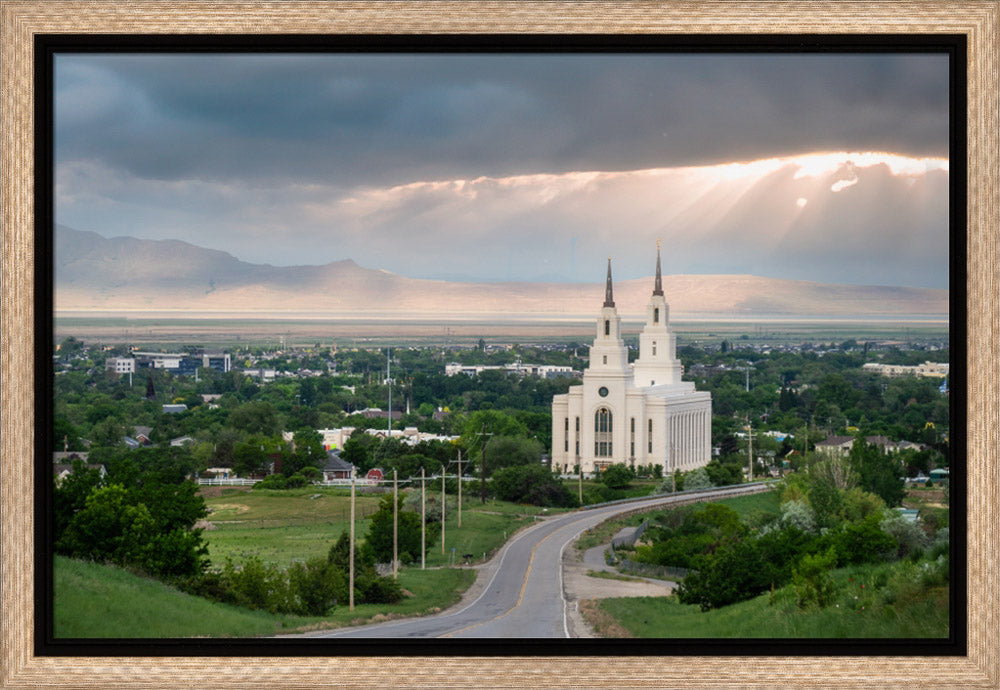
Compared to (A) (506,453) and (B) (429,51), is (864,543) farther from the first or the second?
(B) (429,51)

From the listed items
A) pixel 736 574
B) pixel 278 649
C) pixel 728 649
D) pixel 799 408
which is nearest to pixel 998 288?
pixel 728 649

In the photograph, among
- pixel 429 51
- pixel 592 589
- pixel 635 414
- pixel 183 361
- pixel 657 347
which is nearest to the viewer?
pixel 429 51

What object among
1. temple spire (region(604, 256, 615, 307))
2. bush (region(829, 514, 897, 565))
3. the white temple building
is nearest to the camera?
bush (region(829, 514, 897, 565))

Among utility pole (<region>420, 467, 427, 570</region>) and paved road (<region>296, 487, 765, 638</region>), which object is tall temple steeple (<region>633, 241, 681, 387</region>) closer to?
paved road (<region>296, 487, 765, 638</region>)

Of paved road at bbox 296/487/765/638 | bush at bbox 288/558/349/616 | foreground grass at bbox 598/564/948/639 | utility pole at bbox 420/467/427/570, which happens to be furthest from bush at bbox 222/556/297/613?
foreground grass at bbox 598/564/948/639

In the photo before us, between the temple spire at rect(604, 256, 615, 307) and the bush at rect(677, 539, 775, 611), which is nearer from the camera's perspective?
the bush at rect(677, 539, 775, 611)

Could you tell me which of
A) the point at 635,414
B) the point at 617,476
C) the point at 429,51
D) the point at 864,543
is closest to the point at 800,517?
the point at 864,543

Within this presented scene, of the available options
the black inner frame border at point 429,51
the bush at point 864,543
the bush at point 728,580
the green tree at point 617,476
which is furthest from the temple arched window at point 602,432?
the black inner frame border at point 429,51

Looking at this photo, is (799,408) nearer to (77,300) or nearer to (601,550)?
(601,550)

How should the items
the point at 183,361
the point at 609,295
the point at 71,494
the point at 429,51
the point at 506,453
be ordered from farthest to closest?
the point at 506,453
the point at 609,295
the point at 183,361
the point at 71,494
the point at 429,51
